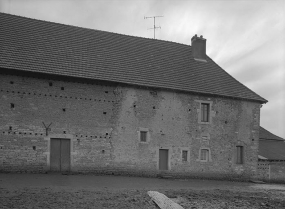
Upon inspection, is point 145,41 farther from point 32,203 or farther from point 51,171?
point 32,203

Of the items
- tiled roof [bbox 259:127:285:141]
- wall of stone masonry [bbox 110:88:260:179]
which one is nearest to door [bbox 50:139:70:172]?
wall of stone masonry [bbox 110:88:260:179]

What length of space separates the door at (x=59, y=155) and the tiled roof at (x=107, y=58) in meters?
3.72

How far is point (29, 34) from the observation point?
60.5 ft

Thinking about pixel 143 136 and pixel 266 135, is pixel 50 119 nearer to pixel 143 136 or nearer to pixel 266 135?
pixel 143 136

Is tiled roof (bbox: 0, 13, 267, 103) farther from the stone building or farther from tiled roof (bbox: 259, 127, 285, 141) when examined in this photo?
tiled roof (bbox: 259, 127, 285, 141)

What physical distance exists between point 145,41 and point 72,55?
600 cm

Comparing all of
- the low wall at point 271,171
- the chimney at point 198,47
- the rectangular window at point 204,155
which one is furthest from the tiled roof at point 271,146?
the chimney at point 198,47

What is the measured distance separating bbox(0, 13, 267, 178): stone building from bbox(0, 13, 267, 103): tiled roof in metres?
0.07

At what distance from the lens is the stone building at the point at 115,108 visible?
16.2 metres

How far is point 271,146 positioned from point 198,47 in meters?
10.4

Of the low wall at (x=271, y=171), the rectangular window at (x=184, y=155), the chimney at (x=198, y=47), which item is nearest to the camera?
the rectangular window at (x=184, y=155)

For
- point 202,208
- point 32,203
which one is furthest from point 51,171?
point 202,208

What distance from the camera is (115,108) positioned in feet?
58.7

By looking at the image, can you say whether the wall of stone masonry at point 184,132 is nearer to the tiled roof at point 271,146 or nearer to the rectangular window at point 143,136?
the rectangular window at point 143,136
